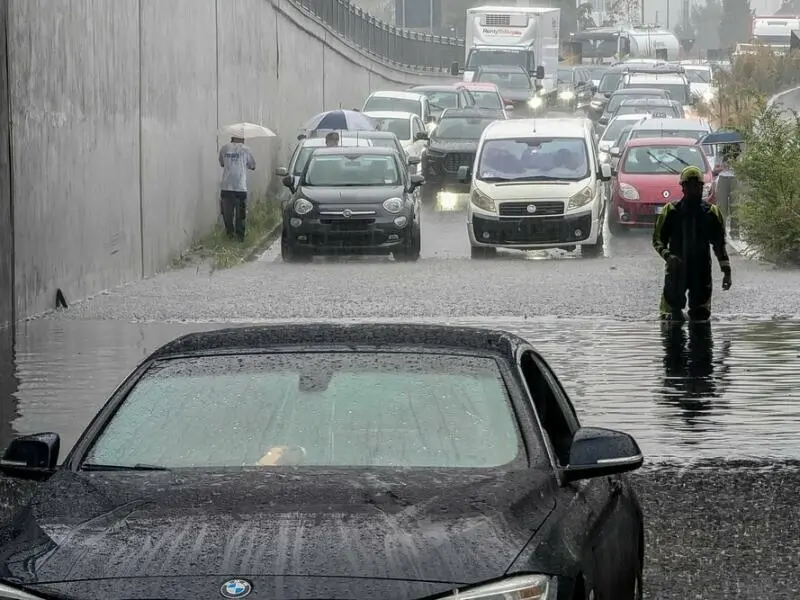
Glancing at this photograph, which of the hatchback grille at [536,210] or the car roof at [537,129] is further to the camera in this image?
the car roof at [537,129]

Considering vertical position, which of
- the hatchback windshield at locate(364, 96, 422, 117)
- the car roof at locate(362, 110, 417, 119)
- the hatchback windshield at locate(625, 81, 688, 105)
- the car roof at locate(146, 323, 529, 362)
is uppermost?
the hatchback windshield at locate(625, 81, 688, 105)

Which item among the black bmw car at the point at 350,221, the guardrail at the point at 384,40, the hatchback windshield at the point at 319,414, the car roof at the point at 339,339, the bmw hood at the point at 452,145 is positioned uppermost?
the guardrail at the point at 384,40

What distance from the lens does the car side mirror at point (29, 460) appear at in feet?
20.0

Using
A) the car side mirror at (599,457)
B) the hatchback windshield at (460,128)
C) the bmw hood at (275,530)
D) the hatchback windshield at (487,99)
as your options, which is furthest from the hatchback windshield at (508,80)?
the bmw hood at (275,530)

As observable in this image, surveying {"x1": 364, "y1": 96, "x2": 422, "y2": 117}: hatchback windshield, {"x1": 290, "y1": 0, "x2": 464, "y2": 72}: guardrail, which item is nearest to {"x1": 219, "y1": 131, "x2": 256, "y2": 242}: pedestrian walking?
{"x1": 290, "y1": 0, "x2": 464, "y2": 72}: guardrail

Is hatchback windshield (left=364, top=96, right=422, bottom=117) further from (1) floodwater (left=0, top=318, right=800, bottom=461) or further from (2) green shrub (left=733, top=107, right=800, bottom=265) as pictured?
(1) floodwater (left=0, top=318, right=800, bottom=461)

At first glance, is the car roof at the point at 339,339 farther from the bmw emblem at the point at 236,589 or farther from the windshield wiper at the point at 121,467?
the bmw emblem at the point at 236,589

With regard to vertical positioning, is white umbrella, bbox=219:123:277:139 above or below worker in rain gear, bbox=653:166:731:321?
above

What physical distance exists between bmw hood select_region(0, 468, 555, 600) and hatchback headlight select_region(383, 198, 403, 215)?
22.8m

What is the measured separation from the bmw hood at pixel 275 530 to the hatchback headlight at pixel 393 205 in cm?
2276

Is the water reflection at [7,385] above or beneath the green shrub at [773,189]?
beneath

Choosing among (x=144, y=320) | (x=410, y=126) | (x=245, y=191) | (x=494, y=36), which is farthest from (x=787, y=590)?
(x=494, y=36)

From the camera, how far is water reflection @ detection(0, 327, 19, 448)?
12.8 meters

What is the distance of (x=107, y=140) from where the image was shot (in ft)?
76.5
